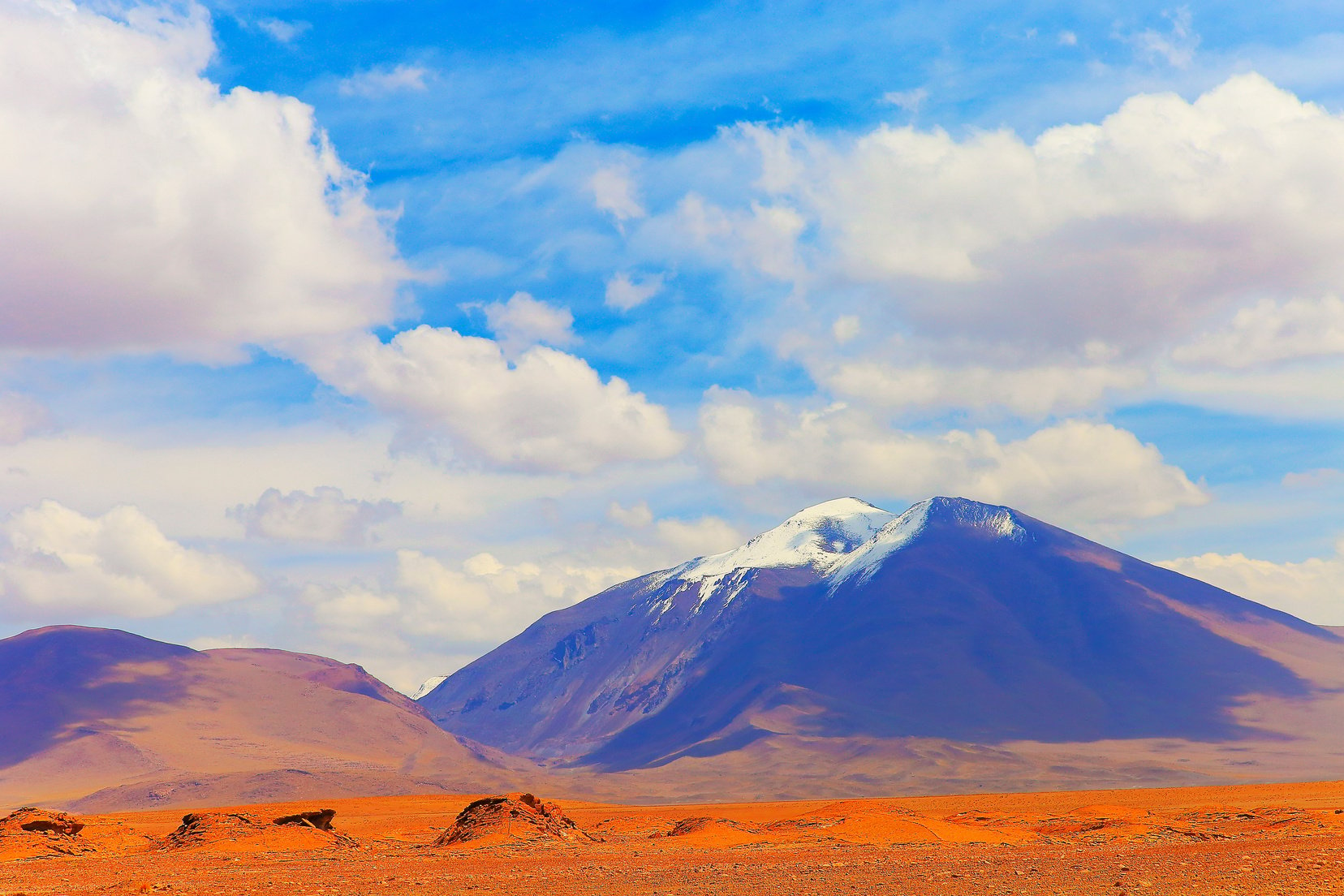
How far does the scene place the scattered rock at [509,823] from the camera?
168ft

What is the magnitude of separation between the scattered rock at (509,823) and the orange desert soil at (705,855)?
10 cm

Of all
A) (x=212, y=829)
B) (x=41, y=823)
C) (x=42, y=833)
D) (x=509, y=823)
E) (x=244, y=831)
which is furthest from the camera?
(x=509, y=823)

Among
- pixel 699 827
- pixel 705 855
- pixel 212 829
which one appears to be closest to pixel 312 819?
pixel 212 829

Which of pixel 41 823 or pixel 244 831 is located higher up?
pixel 41 823

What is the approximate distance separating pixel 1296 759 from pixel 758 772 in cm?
8415

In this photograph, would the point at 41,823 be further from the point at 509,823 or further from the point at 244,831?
the point at 509,823

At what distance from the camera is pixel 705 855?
45.4m

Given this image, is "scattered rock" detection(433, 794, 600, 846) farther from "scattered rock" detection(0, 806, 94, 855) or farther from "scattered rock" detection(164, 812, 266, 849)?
"scattered rock" detection(0, 806, 94, 855)

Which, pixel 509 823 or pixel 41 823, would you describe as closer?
→ pixel 41 823

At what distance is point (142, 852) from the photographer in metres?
50.4

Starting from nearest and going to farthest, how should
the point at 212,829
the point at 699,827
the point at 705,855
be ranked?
the point at 705,855 < the point at 212,829 < the point at 699,827

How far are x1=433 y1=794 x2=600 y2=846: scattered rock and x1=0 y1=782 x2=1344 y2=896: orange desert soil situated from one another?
0.32 feet

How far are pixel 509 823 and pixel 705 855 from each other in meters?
10.4

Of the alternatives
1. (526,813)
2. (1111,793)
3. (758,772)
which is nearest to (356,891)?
(526,813)
